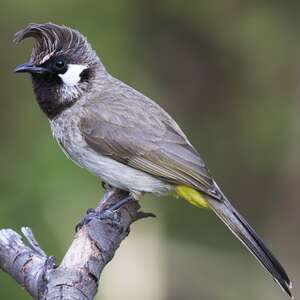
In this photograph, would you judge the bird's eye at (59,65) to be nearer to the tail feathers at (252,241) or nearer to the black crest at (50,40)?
the black crest at (50,40)

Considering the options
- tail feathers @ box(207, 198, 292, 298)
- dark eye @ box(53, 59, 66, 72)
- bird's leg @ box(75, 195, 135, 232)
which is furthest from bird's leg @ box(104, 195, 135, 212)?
dark eye @ box(53, 59, 66, 72)

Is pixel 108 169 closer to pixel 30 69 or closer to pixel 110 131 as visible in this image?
pixel 110 131

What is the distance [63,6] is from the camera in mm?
6215

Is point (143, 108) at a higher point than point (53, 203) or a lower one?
higher

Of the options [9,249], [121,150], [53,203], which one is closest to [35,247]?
[9,249]

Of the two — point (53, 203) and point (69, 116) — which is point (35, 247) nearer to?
→ point (69, 116)

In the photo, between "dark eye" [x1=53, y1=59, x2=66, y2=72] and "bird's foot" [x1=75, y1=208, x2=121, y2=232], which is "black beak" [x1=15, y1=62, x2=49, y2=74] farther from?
"bird's foot" [x1=75, y1=208, x2=121, y2=232]

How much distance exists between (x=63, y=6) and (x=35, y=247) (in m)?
2.90

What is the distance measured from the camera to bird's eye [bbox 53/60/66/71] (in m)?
4.47

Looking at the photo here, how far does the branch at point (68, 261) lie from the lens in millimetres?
3369

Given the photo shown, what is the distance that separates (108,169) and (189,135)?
264 cm

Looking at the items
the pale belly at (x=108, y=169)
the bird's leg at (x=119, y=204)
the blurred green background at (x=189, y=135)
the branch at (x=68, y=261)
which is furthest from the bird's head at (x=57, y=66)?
the blurred green background at (x=189, y=135)

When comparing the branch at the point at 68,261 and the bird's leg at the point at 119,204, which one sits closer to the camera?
the branch at the point at 68,261

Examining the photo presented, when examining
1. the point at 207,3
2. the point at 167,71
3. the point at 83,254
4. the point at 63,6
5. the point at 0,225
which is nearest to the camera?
the point at 83,254
